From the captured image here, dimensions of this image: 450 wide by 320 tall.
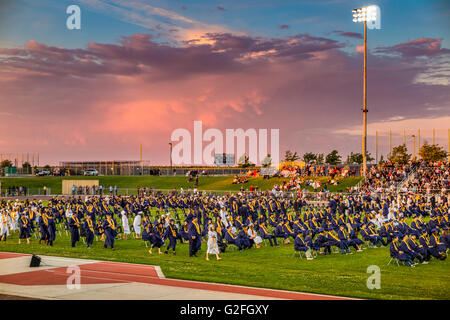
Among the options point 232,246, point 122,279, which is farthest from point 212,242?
point 122,279

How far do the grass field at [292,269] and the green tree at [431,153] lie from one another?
48.9 meters

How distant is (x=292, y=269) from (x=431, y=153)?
5459cm

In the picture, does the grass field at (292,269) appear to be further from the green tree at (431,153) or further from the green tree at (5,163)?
the green tree at (5,163)


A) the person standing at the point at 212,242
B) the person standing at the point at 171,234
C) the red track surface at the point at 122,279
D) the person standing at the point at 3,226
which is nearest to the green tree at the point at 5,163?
the person standing at the point at 3,226

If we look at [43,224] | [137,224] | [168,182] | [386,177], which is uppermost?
[386,177]

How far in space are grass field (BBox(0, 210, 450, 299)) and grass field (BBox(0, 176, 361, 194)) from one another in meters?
32.5

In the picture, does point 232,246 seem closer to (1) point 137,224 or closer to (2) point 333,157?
(1) point 137,224

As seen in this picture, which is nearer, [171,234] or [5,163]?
[171,234]

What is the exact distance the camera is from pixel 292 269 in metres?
16.5

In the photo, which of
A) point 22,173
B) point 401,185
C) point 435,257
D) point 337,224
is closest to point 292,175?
point 401,185

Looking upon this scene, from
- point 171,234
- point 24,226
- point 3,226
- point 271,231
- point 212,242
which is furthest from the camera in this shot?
point 3,226

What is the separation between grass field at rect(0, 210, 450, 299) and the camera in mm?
13188

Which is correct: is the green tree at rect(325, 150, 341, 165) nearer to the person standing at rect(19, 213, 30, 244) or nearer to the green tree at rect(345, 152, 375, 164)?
the green tree at rect(345, 152, 375, 164)

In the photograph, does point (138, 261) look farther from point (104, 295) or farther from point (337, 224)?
point (337, 224)
